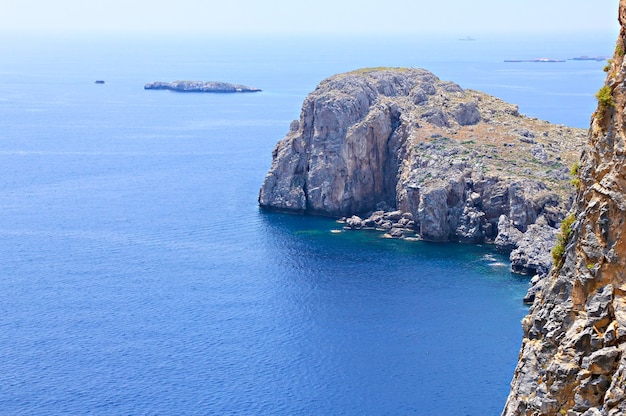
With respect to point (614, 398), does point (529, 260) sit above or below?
below

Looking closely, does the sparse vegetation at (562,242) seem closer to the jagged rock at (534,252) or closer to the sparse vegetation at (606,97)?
the sparse vegetation at (606,97)

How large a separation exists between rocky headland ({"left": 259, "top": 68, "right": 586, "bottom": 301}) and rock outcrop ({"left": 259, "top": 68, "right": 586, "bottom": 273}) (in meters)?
0.19

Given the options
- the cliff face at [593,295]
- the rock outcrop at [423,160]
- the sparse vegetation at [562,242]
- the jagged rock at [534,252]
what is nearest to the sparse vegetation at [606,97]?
the cliff face at [593,295]

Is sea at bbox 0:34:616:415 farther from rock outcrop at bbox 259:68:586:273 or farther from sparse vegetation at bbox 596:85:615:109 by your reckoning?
sparse vegetation at bbox 596:85:615:109

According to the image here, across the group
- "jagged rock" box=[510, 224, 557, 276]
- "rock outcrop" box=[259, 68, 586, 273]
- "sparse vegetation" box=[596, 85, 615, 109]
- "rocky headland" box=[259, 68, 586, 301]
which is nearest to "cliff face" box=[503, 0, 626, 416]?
"sparse vegetation" box=[596, 85, 615, 109]

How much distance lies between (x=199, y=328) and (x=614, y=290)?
8281 centimetres

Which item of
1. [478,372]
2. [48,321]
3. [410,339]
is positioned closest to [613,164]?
[478,372]

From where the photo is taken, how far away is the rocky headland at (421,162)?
148m

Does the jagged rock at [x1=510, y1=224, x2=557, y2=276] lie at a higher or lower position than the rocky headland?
lower

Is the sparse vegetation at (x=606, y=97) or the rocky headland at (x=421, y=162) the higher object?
the sparse vegetation at (x=606, y=97)

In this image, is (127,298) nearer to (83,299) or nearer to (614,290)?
(83,299)

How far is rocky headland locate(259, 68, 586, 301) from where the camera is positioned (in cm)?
14850

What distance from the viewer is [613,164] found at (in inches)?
1379

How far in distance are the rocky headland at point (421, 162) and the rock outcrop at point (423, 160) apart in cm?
19
